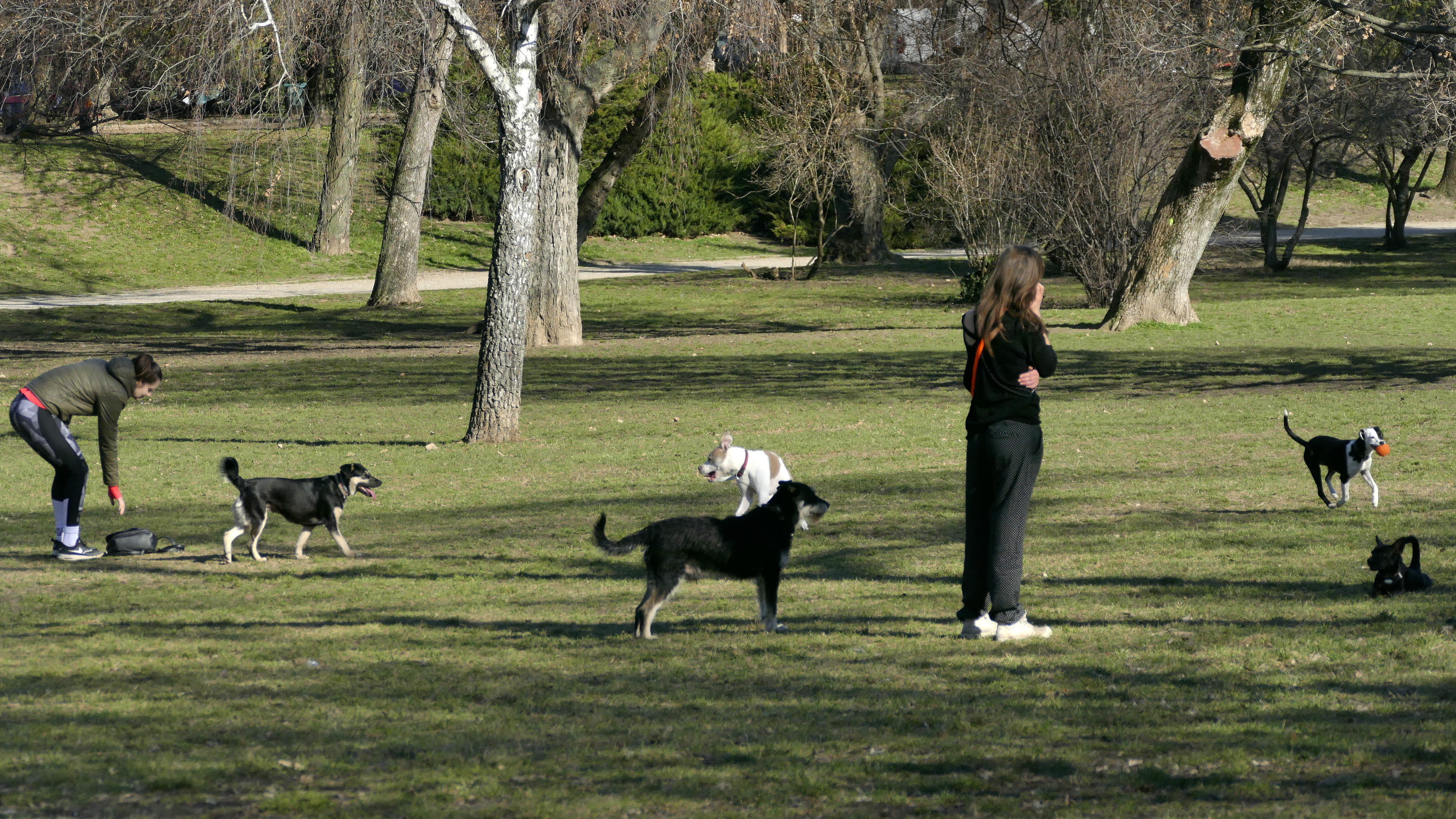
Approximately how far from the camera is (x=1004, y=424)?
6.72 meters

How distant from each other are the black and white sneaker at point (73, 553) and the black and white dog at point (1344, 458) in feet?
28.6

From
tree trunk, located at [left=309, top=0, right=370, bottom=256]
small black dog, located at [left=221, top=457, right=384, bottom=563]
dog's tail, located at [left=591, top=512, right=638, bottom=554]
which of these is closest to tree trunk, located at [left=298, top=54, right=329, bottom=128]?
tree trunk, located at [left=309, top=0, right=370, bottom=256]

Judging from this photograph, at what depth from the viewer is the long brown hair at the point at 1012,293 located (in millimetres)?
6551

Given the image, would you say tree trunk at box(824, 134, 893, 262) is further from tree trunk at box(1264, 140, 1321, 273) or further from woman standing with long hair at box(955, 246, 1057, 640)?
woman standing with long hair at box(955, 246, 1057, 640)

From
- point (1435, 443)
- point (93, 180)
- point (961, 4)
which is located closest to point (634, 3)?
point (961, 4)

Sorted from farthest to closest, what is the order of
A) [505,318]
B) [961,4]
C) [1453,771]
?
[961,4] < [505,318] < [1453,771]

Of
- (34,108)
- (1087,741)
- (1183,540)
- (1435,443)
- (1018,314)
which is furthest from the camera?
(34,108)

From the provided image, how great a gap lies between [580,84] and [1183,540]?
51.2 feet

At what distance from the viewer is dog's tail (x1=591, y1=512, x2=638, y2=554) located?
23.6ft

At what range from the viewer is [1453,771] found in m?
5.01

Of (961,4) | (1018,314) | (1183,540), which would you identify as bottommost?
(1183,540)

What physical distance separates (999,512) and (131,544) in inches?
250

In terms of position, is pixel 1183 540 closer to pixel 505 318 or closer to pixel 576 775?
pixel 576 775

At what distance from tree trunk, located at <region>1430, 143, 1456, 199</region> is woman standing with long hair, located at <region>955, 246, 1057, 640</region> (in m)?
58.1
